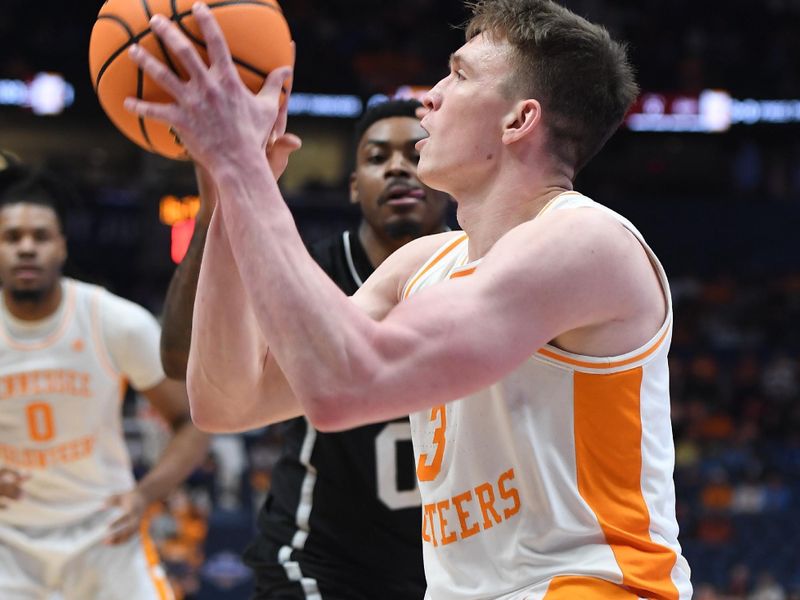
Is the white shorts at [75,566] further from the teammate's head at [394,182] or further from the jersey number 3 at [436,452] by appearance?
the jersey number 3 at [436,452]

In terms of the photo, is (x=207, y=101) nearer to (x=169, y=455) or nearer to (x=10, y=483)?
(x=10, y=483)

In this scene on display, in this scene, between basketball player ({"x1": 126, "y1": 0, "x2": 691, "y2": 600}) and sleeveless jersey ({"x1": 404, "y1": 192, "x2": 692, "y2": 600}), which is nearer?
basketball player ({"x1": 126, "y1": 0, "x2": 691, "y2": 600})

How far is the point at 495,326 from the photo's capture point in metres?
1.94

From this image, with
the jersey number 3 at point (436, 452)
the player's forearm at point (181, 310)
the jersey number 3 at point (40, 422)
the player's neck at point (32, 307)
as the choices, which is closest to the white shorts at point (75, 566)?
the jersey number 3 at point (40, 422)

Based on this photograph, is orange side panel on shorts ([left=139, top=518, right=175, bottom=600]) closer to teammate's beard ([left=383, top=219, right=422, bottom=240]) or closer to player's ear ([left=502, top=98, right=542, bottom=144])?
teammate's beard ([left=383, top=219, right=422, bottom=240])

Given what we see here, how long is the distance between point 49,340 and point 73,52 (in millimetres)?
12668

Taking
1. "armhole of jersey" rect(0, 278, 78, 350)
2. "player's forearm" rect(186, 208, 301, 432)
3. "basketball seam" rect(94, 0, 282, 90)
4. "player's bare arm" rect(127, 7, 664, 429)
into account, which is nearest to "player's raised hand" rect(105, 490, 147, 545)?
"armhole of jersey" rect(0, 278, 78, 350)

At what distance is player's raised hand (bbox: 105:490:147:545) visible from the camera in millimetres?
4656

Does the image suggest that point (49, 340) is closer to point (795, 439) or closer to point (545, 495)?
point (545, 495)

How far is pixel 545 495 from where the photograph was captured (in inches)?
87.3

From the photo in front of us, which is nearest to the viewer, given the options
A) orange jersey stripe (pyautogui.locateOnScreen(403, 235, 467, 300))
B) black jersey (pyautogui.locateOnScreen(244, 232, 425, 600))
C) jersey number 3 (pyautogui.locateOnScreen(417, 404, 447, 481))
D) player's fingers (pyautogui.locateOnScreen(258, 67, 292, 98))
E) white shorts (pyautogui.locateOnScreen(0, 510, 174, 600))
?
player's fingers (pyautogui.locateOnScreen(258, 67, 292, 98))

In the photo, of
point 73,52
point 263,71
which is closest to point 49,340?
point 263,71

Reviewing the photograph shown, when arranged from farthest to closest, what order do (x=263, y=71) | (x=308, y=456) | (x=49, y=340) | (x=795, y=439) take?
(x=795, y=439) < (x=49, y=340) < (x=308, y=456) < (x=263, y=71)

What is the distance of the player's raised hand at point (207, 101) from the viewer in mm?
1904
